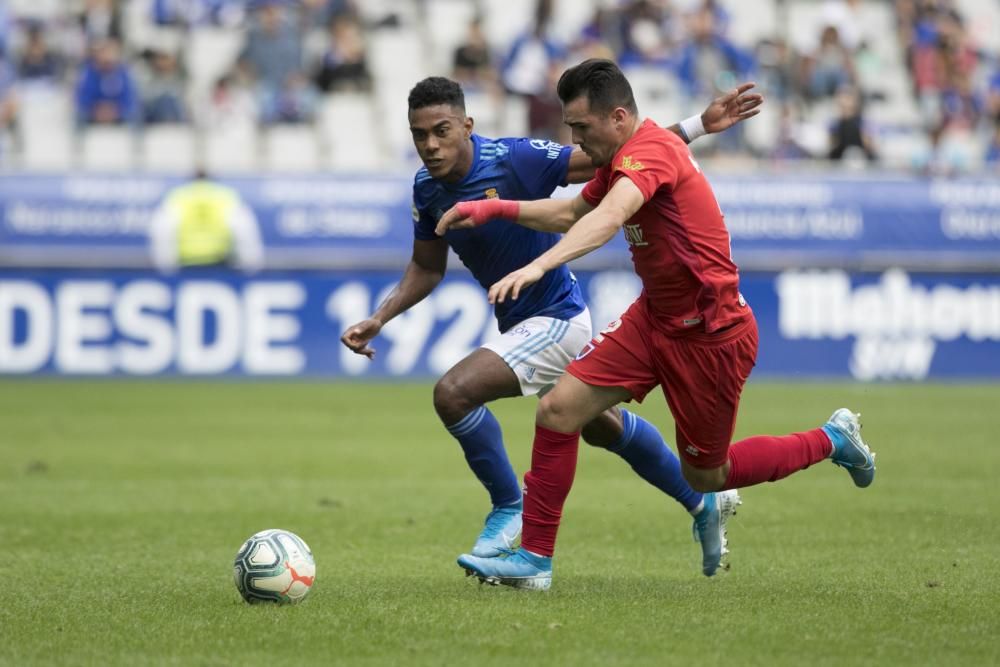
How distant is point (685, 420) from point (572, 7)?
18352 mm

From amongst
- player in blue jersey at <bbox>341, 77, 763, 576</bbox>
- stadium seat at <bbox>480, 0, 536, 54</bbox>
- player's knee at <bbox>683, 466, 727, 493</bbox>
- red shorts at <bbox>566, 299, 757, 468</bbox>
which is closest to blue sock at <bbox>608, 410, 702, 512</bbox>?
player in blue jersey at <bbox>341, 77, 763, 576</bbox>

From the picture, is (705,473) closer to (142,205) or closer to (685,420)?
(685,420)

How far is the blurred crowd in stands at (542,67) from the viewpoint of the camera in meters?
21.6

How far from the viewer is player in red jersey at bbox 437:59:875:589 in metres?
6.75

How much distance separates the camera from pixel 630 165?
661cm

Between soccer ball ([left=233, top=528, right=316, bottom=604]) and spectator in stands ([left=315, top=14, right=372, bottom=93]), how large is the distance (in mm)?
16001

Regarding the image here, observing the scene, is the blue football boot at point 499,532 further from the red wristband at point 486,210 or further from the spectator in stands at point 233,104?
the spectator in stands at point 233,104

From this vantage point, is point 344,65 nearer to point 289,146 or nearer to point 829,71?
point 289,146

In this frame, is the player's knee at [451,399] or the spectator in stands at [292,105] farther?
the spectator in stands at [292,105]

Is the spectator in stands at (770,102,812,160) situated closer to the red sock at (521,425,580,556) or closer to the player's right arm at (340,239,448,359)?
the player's right arm at (340,239,448,359)

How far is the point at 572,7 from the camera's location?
24516 millimetres

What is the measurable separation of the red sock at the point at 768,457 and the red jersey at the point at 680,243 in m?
0.63

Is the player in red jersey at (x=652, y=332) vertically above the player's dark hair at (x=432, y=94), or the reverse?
the player's dark hair at (x=432, y=94)

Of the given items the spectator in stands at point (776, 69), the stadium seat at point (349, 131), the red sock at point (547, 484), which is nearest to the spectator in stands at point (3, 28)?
the stadium seat at point (349, 131)
